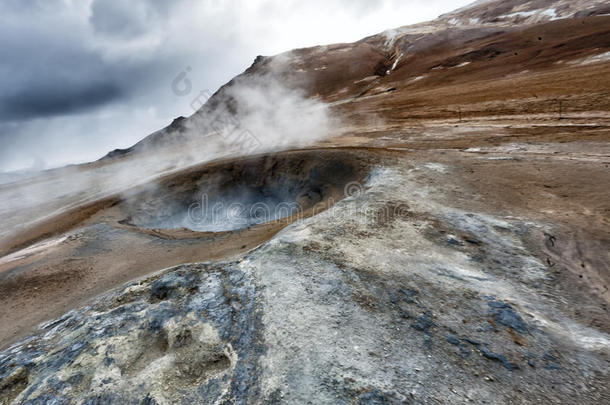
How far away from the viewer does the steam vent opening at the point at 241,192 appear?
1014 centimetres

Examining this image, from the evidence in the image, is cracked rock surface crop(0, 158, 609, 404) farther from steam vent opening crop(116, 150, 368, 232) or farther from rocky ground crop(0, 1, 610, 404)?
steam vent opening crop(116, 150, 368, 232)

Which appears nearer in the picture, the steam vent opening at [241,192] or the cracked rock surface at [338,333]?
A: the cracked rock surface at [338,333]

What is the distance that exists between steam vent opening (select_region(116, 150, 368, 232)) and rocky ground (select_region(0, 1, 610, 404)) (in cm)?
85

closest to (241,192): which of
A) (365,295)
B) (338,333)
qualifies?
(365,295)

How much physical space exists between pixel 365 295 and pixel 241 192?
999 cm

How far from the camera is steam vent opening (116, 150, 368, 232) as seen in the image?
1014 centimetres

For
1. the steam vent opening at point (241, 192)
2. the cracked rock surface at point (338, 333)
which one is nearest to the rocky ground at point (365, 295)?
the cracked rock surface at point (338, 333)

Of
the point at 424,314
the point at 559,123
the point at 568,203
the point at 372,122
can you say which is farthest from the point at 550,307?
the point at 372,122

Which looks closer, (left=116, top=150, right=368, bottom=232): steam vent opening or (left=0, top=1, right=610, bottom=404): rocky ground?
(left=0, top=1, right=610, bottom=404): rocky ground

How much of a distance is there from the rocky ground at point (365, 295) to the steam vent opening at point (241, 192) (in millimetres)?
854

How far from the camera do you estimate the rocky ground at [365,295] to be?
8.46ft

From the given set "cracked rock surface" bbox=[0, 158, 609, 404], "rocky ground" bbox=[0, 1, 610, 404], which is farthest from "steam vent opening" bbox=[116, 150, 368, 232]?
"cracked rock surface" bbox=[0, 158, 609, 404]

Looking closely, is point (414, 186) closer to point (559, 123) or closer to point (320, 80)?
point (559, 123)

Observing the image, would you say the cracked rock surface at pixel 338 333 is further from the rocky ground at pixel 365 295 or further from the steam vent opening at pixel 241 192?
the steam vent opening at pixel 241 192
